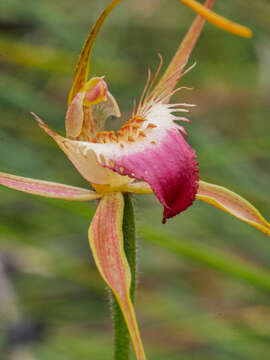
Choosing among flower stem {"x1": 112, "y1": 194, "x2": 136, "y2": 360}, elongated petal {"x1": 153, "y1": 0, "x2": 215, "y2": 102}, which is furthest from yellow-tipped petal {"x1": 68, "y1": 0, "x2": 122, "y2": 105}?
flower stem {"x1": 112, "y1": 194, "x2": 136, "y2": 360}

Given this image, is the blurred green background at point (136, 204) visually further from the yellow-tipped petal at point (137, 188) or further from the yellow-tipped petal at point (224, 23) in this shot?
the yellow-tipped petal at point (224, 23)

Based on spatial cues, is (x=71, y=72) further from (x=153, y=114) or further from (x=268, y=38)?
(x=153, y=114)

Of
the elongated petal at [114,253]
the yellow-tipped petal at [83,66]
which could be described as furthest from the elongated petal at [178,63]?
the elongated petal at [114,253]

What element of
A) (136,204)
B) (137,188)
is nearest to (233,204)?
(137,188)

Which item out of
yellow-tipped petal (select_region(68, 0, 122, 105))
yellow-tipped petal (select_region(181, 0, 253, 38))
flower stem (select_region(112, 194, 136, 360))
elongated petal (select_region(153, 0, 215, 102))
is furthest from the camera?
elongated petal (select_region(153, 0, 215, 102))

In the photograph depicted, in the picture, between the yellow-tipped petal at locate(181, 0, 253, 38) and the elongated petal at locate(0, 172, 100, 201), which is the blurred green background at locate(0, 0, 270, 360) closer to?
the elongated petal at locate(0, 172, 100, 201)

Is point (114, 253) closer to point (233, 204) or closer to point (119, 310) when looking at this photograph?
point (119, 310)
